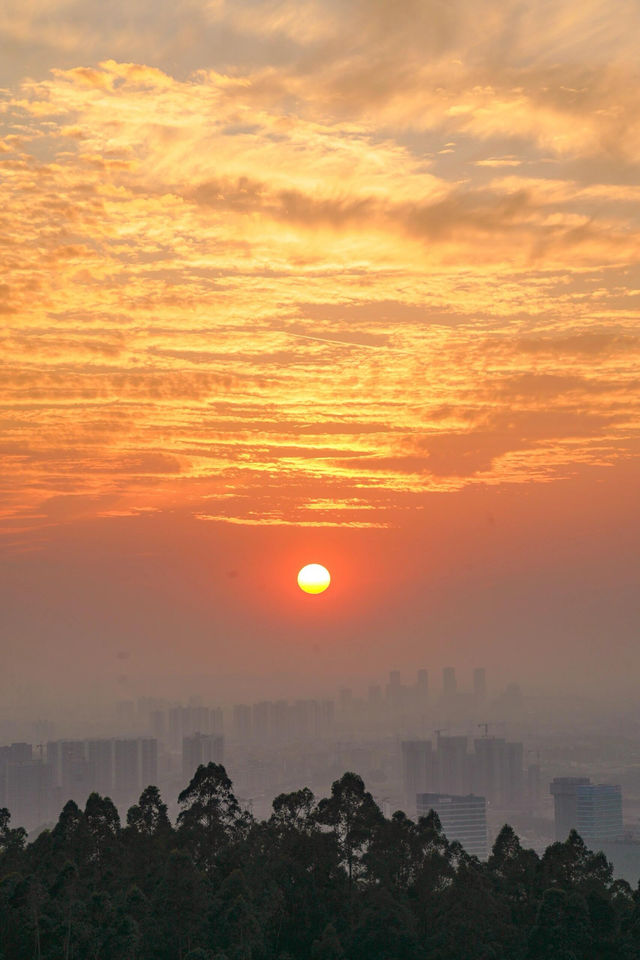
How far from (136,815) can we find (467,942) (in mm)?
10246

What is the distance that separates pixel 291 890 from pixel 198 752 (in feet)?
471

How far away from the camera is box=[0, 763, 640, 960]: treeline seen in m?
26.6

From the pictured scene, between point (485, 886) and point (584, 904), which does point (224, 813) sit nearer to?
point (485, 886)

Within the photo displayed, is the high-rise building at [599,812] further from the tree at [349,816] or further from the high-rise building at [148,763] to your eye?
the tree at [349,816]

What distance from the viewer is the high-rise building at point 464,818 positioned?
436ft

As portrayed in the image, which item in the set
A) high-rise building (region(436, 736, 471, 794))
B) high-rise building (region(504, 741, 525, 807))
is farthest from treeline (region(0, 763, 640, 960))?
high-rise building (region(504, 741, 525, 807))

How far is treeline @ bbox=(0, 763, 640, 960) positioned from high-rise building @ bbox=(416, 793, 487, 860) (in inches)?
4045

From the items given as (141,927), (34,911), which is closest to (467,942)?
(141,927)

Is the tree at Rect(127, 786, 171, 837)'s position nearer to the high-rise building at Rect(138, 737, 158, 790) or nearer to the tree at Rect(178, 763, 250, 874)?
the tree at Rect(178, 763, 250, 874)

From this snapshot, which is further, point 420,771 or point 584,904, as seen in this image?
point 420,771

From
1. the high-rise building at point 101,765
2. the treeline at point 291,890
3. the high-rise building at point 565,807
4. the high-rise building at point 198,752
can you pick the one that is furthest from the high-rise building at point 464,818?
the treeline at point 291,890

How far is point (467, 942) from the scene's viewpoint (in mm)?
27906

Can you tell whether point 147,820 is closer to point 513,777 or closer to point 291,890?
point 291,890

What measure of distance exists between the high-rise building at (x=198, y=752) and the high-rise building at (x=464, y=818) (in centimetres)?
4011
